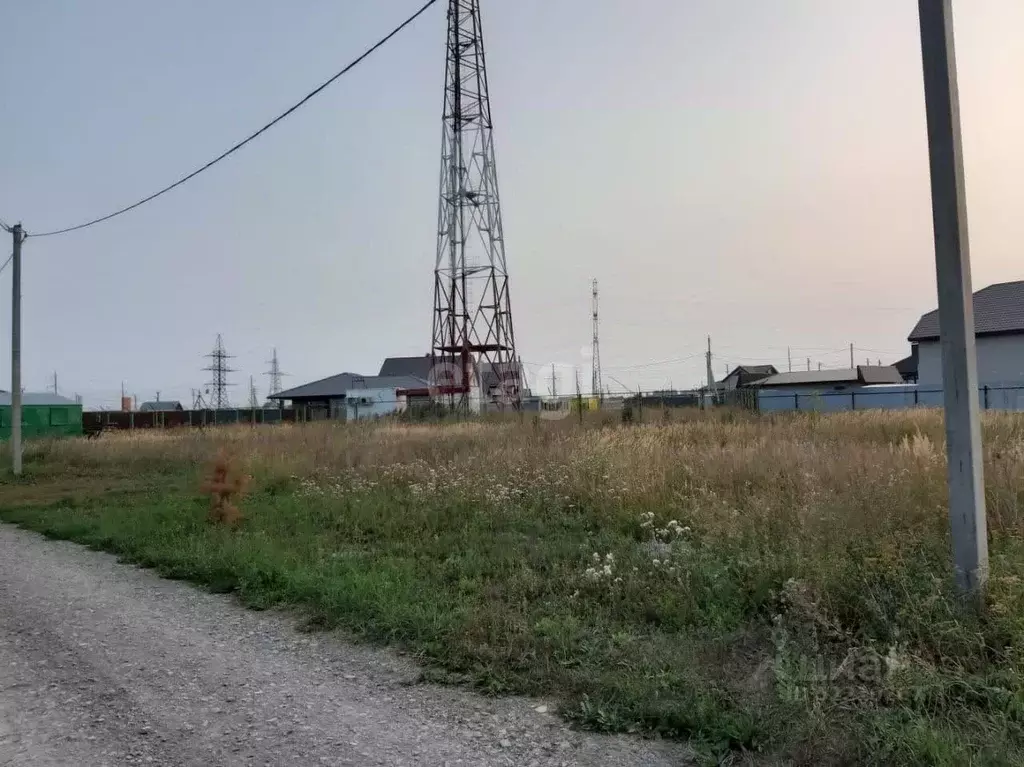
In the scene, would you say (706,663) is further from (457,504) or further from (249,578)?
(457,504)

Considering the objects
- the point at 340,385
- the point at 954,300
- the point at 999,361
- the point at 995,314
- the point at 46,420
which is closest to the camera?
the point at 954,300

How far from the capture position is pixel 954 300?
416 cm

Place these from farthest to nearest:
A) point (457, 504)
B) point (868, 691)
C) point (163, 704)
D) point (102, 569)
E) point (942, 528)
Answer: point (457, 504) → point (102, 569) → point (942, 528) → point (163, 704) → point (868, 691)

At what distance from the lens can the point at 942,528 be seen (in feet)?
17.3

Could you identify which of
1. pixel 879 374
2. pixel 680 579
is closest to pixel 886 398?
pixel 879 374

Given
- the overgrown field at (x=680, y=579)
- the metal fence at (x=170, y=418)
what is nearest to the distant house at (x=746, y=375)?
the metal fence at (x=170, y=418)

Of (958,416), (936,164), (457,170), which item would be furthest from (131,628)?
(457,170)

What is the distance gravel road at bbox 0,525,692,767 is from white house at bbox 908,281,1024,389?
1275 inches

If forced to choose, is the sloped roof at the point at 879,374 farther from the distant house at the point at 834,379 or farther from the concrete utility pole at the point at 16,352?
the concrete utility pole at the point at 16,352

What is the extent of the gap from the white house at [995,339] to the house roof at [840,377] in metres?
12.9

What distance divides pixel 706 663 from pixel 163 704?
9.76ft

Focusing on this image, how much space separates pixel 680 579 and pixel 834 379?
47.4m

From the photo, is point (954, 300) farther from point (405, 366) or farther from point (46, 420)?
point (405, 366)

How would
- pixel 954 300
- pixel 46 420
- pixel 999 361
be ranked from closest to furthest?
pixel 954 300
pixel 999 361
pixel 46 420
